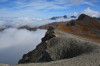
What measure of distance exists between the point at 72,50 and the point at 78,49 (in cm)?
172

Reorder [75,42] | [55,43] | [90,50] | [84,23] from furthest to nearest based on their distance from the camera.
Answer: [84,23]
[55,43]
[75,42]
[90,50]

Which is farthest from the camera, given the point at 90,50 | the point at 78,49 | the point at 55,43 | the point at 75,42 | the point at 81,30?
the point at 81,30

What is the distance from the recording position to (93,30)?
86875 millimetres

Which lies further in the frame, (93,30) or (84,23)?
(84,23)

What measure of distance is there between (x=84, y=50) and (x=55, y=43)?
34.1 ft

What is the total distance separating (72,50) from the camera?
135 feet

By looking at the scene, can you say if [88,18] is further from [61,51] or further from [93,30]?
[61,51]

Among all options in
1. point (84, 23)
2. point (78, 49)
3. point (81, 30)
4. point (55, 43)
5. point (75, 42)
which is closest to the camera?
point (78, 49)

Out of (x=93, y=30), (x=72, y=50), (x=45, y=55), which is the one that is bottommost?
(x=93, y=30)

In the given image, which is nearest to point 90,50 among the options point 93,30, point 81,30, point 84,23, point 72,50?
point 72,50

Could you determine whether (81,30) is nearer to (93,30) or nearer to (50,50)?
(93,30)

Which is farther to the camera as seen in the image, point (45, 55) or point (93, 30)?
point (93, 30)

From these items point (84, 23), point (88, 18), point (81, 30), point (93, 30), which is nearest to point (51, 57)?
point (81, 30)

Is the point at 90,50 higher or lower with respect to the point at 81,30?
higher
